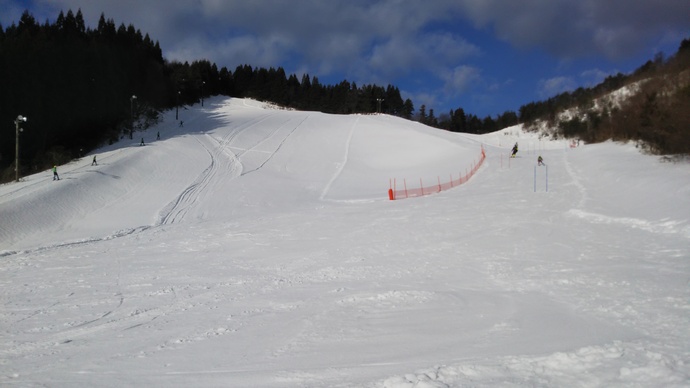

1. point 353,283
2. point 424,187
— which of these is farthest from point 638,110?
point 353,283

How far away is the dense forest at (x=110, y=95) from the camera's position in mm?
33938

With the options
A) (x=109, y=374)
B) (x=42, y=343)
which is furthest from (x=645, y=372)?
(x=42, y=343)

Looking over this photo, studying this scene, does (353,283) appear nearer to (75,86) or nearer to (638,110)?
(638,110)

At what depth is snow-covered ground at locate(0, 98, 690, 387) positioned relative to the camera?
5.75 meters

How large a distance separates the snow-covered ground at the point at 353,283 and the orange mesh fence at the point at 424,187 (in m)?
1.27

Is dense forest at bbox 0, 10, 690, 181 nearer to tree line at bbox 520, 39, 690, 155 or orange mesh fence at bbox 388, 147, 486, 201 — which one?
tree line at bbox 520, 39, 690, 155

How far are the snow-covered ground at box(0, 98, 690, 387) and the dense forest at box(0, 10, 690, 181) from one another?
5.38m

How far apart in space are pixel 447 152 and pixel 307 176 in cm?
1521

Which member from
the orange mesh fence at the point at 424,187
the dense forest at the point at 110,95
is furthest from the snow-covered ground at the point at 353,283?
the dense forest at the point at 110,95

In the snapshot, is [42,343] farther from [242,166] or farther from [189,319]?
[242,166]

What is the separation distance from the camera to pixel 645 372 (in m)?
4.76

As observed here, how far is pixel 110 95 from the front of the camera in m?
56.0

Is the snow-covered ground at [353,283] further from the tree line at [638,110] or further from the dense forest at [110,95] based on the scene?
the dense forest at [110,95]


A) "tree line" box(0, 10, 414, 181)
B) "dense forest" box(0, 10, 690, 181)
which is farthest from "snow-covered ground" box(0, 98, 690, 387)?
"tree line" box(0, 10, 414, 181)
